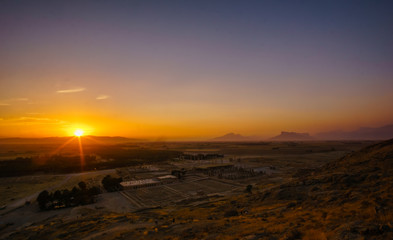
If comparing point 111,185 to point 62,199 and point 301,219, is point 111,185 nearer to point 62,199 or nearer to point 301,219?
point 62,199

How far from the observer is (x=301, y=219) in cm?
1523

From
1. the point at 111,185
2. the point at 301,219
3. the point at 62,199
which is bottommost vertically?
the point at 111,185

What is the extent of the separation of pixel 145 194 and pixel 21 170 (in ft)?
199

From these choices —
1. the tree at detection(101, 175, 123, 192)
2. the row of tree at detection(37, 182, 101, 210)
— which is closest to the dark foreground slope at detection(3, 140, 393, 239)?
the row of tree at detection(37, 182, 101, 210)

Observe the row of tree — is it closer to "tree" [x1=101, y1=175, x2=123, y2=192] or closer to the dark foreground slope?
"tree" [x1=101, y1=175, x2=123, y2=192]

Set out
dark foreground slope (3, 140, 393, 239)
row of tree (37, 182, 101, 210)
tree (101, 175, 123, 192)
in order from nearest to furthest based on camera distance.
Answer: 1. dark foreground slope (3, 140, 393, 239)
2. row of tree (37, 182, 101, 210)
3. tree (101, 175, 123, 192)

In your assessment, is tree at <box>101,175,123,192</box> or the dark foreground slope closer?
the dark foreground slope

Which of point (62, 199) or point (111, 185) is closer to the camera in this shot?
point (62, 199)

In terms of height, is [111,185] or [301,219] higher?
[301,219]

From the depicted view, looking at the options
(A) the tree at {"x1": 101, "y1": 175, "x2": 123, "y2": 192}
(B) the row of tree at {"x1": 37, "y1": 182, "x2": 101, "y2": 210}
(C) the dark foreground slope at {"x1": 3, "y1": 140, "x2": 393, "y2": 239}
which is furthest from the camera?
(A) the tree at {"x1": 101, "y1": 175, "x2": 123, "y2": 192}

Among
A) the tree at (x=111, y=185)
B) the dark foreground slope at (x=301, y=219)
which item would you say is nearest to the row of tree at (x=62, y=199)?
the tree at (x=111, y=185)

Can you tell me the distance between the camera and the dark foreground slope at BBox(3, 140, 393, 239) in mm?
12336

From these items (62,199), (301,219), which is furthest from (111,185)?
(301,219)

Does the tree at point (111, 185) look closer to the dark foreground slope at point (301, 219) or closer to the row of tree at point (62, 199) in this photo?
the row of tree at point (62, 199)
